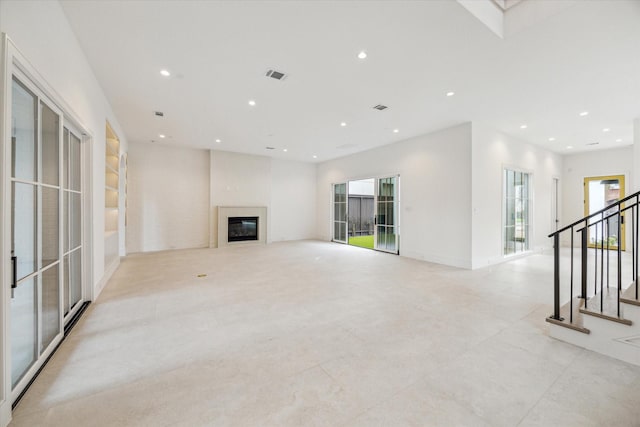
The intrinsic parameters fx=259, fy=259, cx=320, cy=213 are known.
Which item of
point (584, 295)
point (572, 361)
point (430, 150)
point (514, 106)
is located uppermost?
point (514, 106)

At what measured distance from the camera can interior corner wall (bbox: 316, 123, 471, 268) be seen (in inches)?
230

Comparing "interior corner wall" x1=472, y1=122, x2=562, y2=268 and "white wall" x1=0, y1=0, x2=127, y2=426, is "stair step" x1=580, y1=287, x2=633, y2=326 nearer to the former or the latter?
"interior corner wall" x1=472, y1=122, x2=562, y2=268

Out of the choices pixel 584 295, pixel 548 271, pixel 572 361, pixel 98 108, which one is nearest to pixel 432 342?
pixel 572 361

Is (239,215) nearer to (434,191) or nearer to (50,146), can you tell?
(434,191)

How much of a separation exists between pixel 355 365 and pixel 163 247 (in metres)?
7.90

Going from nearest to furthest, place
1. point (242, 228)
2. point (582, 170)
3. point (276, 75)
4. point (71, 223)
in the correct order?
point (71, 223), point (276, 75), point (582, 170), point (242, 228)

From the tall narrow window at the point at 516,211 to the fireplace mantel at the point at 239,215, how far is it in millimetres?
7447

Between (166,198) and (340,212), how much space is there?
19.6 feet

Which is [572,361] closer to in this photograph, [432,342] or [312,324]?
[432,342]

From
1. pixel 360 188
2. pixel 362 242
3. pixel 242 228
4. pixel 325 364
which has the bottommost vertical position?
pixel 325 364

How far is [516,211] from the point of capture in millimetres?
7188

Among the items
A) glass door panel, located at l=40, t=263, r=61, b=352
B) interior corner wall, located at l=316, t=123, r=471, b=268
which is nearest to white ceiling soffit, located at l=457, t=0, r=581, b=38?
interior corner wall, located at l=316, t=123, r=471, b=268

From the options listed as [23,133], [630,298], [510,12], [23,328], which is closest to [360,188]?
[510,12]

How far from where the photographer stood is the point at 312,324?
301 cm
